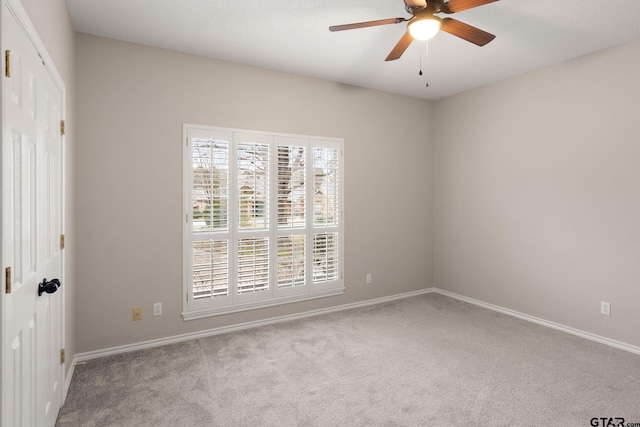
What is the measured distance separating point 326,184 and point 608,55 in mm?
2967

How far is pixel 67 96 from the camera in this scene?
8.38 feet

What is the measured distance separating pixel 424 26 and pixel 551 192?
2580mm

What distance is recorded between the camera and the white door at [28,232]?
130 centimetres

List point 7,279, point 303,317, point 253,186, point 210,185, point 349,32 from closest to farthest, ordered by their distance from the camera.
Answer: point 7,279 < point 349,32 < point 210,185 < point 253,186 < point 303,317

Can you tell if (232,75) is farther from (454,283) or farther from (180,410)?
(454,283)

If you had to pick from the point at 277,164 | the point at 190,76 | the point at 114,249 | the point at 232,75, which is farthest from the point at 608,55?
the point at 114,249

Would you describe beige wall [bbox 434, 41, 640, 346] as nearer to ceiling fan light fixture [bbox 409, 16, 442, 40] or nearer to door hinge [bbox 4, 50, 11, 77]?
ceiling fan light fixture [bbox 409, 16, 442, 40]

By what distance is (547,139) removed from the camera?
3805mm

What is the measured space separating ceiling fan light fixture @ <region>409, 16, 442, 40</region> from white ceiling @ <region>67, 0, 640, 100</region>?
0.49m

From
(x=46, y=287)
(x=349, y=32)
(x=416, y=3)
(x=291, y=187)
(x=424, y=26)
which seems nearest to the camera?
(x=46, y=287)

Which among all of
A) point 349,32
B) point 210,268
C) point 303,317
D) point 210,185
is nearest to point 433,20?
point 349,32

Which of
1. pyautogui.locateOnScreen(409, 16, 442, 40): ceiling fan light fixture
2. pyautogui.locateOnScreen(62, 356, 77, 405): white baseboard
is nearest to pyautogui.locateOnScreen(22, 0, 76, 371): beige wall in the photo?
pyautogui.locateOnScreen(62, 356, 77, 405): white baseboard

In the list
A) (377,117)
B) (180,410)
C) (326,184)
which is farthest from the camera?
(377,117)

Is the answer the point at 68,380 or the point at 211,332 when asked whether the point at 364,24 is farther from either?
the point at 68,380
